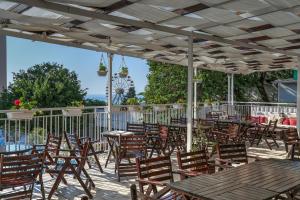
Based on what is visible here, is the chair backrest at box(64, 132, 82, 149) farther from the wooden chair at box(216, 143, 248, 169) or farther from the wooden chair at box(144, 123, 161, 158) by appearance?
the wooden chair at box(216, 143, 248, 169)

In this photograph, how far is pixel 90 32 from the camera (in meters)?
6.02

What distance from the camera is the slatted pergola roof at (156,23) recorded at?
14.2 feet

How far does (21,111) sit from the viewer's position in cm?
629

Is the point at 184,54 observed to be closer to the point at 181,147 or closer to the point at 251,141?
the point at 181,147

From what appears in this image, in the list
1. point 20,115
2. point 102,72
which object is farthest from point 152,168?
point 102,72

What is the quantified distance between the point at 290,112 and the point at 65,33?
31.7ft

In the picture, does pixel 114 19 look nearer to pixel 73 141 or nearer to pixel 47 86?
pixel 73 141

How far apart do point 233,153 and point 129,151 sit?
2197mm

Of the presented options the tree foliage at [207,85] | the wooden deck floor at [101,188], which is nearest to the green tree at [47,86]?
the tree foliage at [207,85]

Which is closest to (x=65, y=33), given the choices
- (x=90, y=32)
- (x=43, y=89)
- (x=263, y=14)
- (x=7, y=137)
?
(x=90, y=32)

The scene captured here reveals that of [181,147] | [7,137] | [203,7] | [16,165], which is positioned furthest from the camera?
[181,147]

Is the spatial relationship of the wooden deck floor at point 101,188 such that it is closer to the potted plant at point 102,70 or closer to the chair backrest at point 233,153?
the chair backrest at point 233,153

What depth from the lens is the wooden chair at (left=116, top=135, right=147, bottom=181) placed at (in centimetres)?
583

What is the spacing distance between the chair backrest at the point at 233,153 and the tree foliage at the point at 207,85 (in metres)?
13.3
